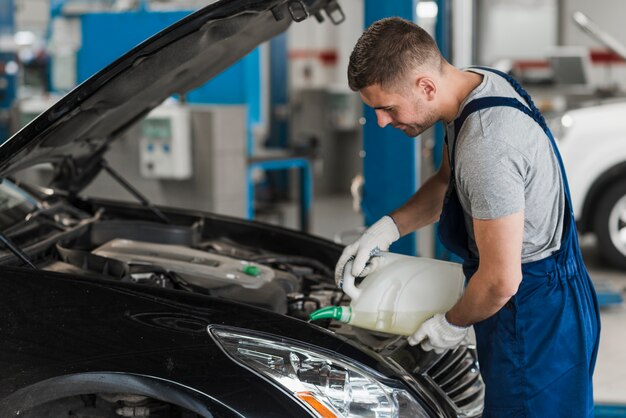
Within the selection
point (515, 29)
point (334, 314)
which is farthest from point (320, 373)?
point (515, 29)

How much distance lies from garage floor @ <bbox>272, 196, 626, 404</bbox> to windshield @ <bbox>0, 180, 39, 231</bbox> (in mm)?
1603

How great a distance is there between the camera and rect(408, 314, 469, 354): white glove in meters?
2.31

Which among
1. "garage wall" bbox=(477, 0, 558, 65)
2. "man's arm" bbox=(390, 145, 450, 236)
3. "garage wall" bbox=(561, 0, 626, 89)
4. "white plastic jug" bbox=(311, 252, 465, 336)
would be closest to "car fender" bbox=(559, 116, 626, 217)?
Answer: "man's arm" bbox=(390, 145, 450, 236)

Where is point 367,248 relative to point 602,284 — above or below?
above

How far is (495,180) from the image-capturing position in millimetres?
2041

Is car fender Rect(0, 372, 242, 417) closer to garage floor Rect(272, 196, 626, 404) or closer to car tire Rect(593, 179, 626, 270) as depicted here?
garage floor Rect(272, 196, 626, 404)

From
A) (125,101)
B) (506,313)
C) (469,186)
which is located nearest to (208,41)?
(125,101)

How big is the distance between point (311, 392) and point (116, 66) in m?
0.94

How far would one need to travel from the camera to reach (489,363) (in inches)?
90.4

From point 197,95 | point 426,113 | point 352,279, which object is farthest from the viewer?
point 197,95

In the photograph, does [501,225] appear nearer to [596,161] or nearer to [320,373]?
[320,373]

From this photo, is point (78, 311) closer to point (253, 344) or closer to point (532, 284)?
point (253, 344)

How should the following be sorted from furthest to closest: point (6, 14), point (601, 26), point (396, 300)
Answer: point (601, 26) < point (6, 14) < point (396, 300)

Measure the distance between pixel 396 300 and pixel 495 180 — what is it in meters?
0.51
